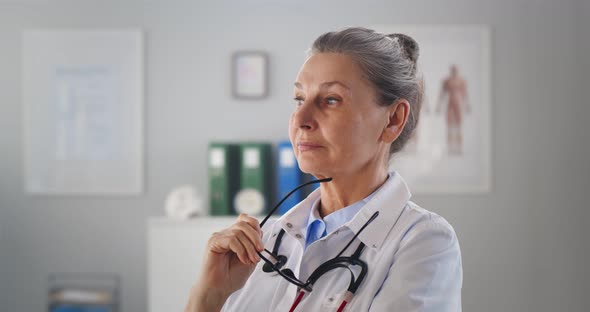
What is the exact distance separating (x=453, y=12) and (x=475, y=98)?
0.56 m

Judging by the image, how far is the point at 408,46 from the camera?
1.35 metres

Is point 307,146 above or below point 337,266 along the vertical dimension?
above

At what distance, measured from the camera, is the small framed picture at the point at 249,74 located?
392 cm

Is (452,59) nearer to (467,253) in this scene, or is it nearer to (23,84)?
(467,253)

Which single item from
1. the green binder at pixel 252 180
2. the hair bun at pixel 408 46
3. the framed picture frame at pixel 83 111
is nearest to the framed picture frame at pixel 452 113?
the green binder at pixel 252 180

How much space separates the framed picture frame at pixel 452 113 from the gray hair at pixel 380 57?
2669 millimetres

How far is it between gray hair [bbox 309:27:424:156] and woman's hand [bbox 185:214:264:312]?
0.37m

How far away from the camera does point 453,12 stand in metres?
3.96

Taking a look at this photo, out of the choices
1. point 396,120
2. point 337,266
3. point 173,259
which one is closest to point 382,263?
point 337,266

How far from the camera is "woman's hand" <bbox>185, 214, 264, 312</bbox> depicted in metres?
1.24

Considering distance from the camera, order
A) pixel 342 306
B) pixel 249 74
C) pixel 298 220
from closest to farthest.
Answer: pixel 342 306, pixel 298 220, pixel 249 74

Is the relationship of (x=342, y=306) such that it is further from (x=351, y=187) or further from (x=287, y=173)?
(x=287, y=173)

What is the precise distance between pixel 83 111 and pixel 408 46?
3053 millimetres

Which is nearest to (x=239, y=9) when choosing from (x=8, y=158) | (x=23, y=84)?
(x=23, y=84)
